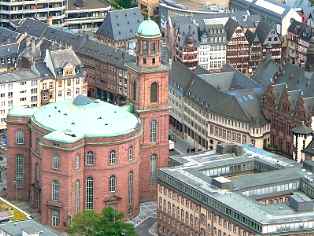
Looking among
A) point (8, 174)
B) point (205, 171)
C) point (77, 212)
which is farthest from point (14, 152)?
point (205, 171)

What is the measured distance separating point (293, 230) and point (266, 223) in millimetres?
3913

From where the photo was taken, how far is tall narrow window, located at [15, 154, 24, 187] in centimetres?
19838

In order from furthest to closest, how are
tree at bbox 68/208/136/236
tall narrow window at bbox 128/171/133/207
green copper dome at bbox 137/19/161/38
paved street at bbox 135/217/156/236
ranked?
1. green copper dome at bbox 137/19/161/38
2. tall narrow window at bbox 128/171/133/207
3. paved street at bbox 135/217/156/236
4. tree at bbox 68/208/136/236

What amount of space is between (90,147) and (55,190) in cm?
765

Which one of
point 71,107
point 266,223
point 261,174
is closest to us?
point 266,223

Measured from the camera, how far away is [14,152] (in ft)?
650

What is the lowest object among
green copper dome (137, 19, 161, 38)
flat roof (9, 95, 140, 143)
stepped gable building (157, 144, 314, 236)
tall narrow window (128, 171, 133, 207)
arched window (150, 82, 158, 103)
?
tall narrow window (128, 171, 133, 207)

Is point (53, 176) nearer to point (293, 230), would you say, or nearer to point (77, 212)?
point (77, 212)

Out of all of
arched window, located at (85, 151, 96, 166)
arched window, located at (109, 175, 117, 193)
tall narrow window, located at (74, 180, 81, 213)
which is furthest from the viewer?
arched window, located at (109, 175, 117, 193)

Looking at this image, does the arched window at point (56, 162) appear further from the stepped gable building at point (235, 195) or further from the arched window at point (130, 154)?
the stepped gable building at point (235, 195)

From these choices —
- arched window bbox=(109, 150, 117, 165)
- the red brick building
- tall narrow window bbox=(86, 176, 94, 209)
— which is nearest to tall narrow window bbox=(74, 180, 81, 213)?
the red brick building

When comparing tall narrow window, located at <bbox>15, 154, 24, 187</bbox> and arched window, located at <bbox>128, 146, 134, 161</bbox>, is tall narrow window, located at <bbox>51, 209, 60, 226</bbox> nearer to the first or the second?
tall narrow window, located at <bbox>15, 154, 24, 187</bbox>

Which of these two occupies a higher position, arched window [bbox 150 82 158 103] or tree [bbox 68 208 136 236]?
arched window [bbox 150 82 158 103]

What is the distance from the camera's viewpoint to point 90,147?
188m
